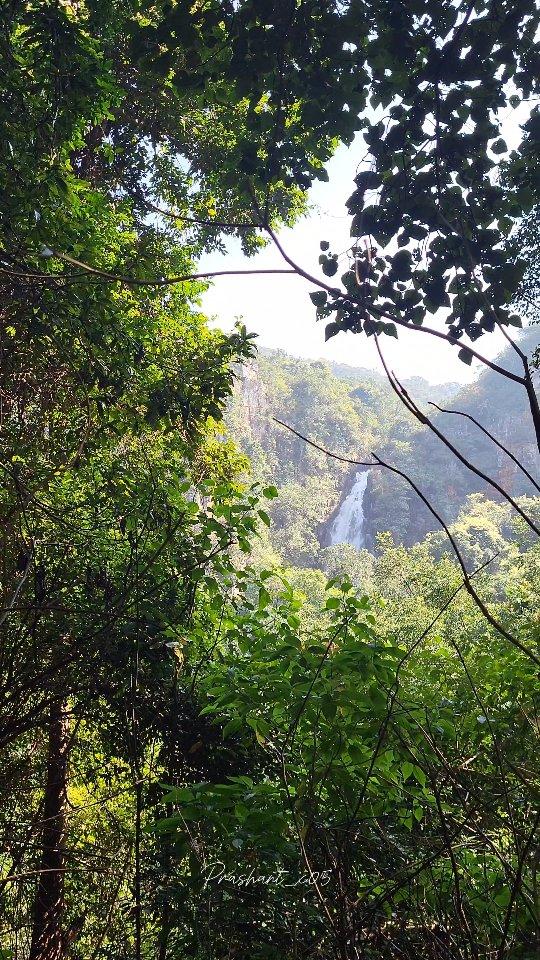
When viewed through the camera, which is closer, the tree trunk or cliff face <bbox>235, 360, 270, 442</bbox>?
the tree trunk

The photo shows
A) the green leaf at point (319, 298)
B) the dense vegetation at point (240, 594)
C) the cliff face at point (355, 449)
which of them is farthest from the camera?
the cliff face at point (355, 449)

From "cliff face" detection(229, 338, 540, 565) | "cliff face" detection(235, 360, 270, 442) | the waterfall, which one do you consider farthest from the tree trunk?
"cliff face" detection(235, 360, 270, 442)

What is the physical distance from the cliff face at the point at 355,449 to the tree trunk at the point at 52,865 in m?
49.3

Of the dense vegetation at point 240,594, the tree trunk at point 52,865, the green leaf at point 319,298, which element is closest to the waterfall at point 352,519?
the dense vegetation at point 240,594

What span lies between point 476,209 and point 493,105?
0.32 m

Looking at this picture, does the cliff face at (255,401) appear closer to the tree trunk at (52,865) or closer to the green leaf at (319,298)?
the tree trunk at (52,865)

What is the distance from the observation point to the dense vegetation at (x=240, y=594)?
1479 mm

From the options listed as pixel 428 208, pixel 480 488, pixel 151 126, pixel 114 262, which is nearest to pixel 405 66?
pixel 428 208

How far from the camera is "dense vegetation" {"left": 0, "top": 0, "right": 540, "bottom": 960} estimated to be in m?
1.48

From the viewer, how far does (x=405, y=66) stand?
70.0 inches

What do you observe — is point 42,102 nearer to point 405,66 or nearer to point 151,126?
point 405,66

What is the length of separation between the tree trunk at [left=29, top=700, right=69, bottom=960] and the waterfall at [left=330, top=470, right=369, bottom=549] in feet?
189

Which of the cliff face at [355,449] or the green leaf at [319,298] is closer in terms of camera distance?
the green leaf at [319,298]

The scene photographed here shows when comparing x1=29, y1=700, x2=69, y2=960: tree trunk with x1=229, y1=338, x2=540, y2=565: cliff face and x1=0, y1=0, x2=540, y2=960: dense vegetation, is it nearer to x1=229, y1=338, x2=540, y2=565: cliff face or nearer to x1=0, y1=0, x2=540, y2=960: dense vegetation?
x1=0, y1=0, x2=540, y2=960: dense vegetation
